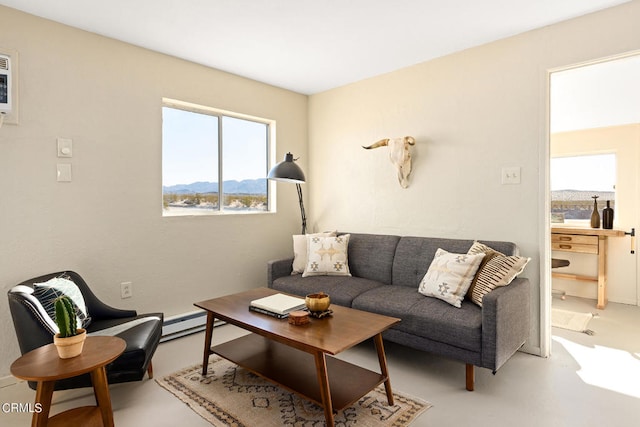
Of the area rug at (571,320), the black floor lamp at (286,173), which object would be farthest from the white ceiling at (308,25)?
the area rug at (571,320)

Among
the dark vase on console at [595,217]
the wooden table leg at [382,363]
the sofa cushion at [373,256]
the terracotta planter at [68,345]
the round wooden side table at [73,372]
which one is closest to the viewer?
the round wooden side table at [73,372]

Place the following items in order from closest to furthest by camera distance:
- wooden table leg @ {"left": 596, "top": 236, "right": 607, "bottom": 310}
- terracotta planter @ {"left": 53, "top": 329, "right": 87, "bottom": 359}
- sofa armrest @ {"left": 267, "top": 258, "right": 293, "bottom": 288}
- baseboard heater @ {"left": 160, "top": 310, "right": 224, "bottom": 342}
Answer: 1. terracotta planter @ {"left": 53, "top": 329, "right": 87, "bottom": 359}
2. baseboard heater @ {"left": 160, "top": 310, "right": 224, "bottom": 342}
3. sofa armrest @ {"left": 267, "top": 258, "right": 293, "bottom": 288}
4. wooden table leg @ {"left": 596, "top": 236, "right": 607, "bottom": 310}

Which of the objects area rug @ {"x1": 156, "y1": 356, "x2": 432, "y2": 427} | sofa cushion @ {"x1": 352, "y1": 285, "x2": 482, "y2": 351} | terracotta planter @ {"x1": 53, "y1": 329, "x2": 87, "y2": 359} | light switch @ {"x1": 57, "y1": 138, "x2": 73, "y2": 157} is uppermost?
light switch @ {"x1": 57, "y1": 138, "x2": 73, "y2": 157}

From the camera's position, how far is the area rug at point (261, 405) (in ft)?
6.20

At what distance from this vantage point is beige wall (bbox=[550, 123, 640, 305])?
13.6 ft

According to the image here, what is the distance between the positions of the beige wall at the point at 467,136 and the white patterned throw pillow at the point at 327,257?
512mm

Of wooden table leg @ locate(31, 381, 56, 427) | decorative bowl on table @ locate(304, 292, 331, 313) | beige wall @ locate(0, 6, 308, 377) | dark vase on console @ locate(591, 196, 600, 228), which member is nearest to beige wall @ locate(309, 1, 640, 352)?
beige wall @ locate(0, 6, 308, 377)

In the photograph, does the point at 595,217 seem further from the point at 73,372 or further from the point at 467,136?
the point at 73,372

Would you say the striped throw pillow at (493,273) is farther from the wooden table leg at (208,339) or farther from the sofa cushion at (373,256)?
the wooden table leg at (208,339)

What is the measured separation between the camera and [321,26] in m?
2.60

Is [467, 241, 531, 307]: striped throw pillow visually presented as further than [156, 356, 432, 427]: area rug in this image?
Yes

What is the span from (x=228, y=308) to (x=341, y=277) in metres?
1.27

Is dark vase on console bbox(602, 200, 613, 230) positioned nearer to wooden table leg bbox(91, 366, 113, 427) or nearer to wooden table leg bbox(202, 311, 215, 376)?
wooden table leg bbox(202, 311, 215, 376)

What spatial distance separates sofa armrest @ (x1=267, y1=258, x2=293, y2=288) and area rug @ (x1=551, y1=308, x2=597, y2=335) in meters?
2.57
